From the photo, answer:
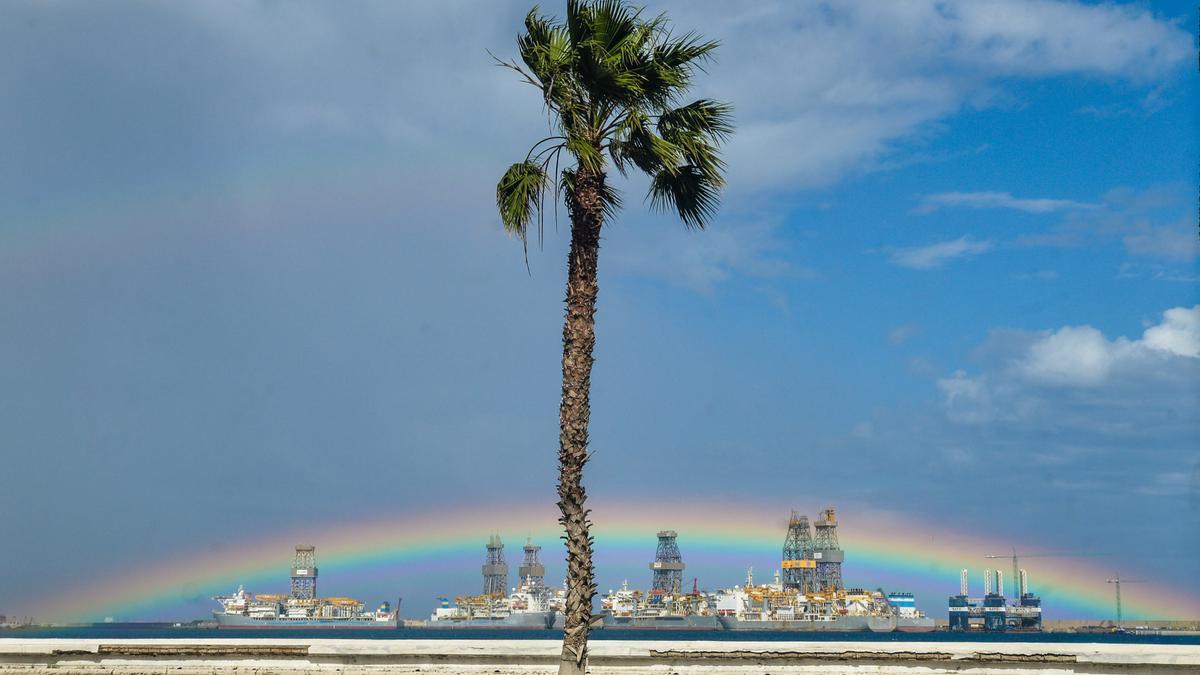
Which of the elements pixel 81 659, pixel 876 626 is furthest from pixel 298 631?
pixel 81 659

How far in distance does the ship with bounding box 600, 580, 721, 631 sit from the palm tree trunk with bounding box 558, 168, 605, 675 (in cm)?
→ 17220

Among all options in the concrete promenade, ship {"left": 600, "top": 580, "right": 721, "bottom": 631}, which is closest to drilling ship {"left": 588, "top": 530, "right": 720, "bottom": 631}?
ship {"left": 600, "top": 580, "right": 721, "bottom": 631}

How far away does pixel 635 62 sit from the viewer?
53.1ft

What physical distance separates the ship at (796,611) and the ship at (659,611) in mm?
3408

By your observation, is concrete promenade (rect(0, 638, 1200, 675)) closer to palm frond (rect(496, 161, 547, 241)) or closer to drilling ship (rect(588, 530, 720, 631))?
palm frond (rect(496, 161, 547, 241))

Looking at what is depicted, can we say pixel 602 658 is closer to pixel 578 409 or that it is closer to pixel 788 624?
pixel 578 409

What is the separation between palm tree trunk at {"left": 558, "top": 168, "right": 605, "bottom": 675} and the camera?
612 inches

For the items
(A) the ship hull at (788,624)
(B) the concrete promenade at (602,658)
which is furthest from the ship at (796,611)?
(B) the concrete promenade at (602,658)

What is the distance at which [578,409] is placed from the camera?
52.1 ft

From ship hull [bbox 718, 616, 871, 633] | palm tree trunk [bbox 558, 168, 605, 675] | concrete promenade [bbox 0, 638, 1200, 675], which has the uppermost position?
palm tree trunk [bbox 558, 168, 605, 675]

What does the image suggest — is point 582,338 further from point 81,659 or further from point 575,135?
point 81,659

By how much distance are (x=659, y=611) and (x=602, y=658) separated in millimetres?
176873

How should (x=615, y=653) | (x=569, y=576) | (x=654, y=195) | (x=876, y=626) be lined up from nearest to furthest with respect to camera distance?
(x=569, y=576) → (x=654, y=195) → (x=615, y=653) → (x=876, y=626)

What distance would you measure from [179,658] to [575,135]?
1240cm
